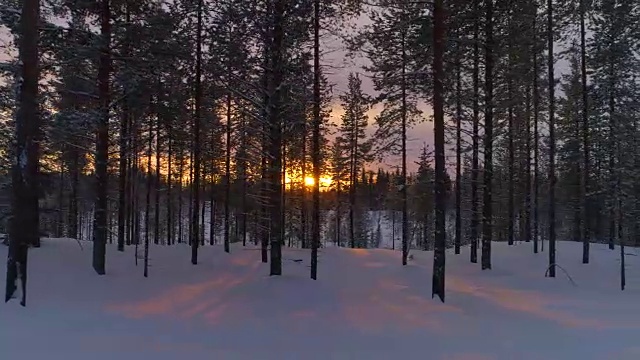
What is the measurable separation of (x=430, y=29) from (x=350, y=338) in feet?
28.5

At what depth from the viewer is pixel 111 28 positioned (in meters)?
13.7

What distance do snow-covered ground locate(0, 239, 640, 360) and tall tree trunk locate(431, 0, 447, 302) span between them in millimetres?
706

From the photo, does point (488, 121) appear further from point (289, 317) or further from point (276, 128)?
point (289, 317)

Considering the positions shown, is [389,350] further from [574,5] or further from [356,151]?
[356,151]

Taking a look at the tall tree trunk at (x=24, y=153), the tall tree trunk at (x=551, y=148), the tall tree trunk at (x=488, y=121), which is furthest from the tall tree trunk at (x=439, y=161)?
the tall tree trunk at (x=551, y=148)

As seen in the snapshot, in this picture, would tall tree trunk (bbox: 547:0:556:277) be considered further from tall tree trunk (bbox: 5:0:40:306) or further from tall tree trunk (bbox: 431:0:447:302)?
tall tree trunk (bbox: 5:0:40:306)

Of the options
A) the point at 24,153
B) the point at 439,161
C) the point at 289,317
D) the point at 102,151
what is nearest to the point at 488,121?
the point at 439,161

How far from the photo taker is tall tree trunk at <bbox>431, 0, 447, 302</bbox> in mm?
11570

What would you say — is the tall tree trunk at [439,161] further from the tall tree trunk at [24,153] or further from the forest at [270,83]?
the tall tree trunk at [24,153]

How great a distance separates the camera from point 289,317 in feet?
31.0

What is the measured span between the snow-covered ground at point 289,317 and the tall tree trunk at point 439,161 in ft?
2.32

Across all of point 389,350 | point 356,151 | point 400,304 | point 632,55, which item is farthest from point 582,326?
point 356,151

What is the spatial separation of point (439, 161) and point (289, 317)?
5065 mm

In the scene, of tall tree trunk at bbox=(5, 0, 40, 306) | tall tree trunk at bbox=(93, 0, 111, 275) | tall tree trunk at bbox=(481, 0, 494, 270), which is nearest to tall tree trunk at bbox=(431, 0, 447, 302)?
tall tree trunk at bbox=(481, 0, 494, 270)
